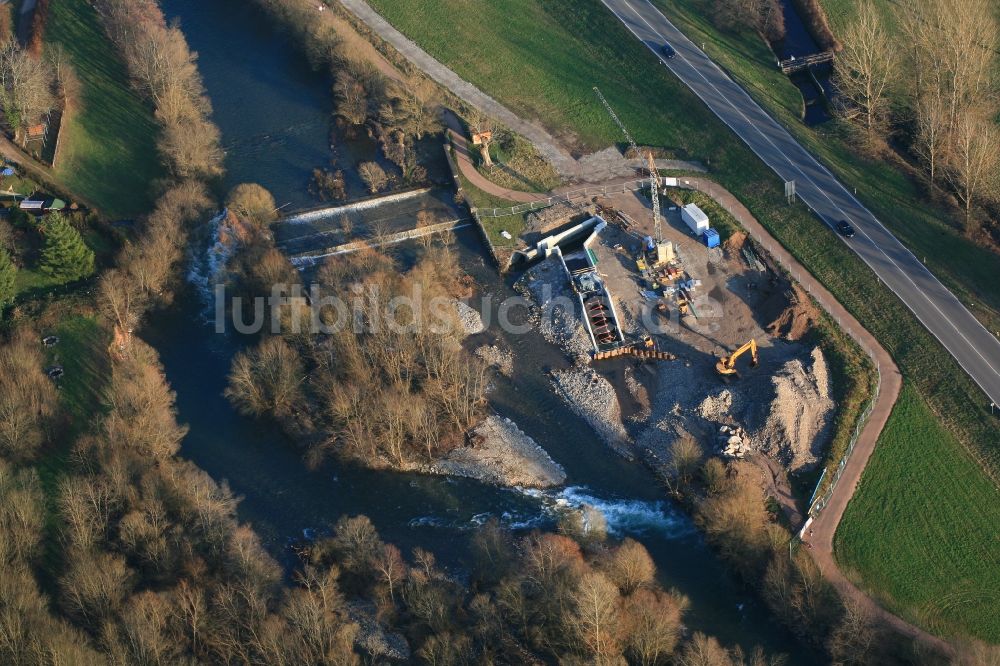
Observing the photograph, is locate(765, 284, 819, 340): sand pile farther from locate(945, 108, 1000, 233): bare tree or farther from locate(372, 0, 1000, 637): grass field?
locate(945, 108, 1000, 233): bare tree

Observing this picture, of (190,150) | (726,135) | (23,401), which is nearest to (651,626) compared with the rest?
(23,401)

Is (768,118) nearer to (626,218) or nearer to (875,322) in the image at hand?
(626,218)

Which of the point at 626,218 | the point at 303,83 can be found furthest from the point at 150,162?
the point at 626,218

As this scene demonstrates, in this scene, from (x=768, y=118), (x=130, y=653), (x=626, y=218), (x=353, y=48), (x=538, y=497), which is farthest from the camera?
(x=353, y=48)

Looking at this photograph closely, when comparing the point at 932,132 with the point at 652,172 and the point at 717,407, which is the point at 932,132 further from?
the point at 717,407

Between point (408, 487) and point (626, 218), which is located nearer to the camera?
point (408, 487)

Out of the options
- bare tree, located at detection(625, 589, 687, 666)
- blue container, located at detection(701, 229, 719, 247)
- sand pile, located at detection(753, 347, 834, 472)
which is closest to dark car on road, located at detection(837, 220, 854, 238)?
blue container, located at detection(701, 229, 719, 247)

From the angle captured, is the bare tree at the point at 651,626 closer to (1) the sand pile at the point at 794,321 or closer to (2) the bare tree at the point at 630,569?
(2) the bare tree at the point at 630,569
